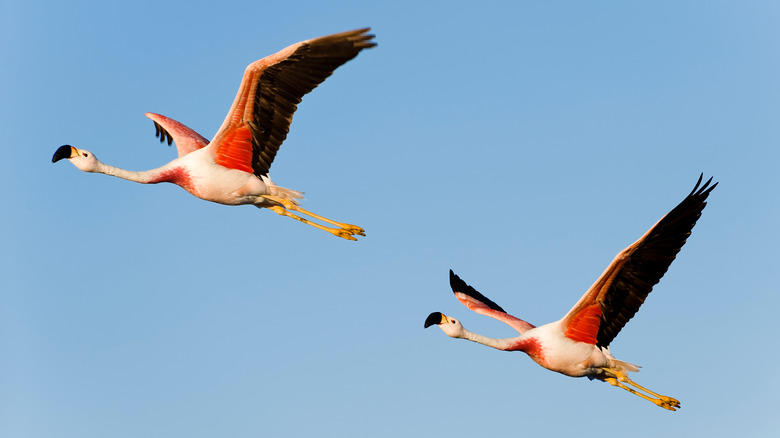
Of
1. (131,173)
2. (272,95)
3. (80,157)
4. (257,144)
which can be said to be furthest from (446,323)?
(80,157)

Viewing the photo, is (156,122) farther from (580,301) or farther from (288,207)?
(580,301)

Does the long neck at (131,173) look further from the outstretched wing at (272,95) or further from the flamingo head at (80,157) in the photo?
the outstretched wing at (272,95)

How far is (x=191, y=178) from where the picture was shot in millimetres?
22141

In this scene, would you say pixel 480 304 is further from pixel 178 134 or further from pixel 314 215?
pixel 178 134

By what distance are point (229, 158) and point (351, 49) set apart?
153 inches

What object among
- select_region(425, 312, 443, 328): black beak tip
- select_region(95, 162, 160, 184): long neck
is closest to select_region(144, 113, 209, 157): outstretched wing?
select_region(95, 162, 160, 184): long neck

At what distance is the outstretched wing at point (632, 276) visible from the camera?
2156 centimetres

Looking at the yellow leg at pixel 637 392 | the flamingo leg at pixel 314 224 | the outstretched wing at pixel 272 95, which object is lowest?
the yellow leg at pixel 637 392

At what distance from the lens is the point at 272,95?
21.1 m

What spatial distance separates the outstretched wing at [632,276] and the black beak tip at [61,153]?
1056 centimetres

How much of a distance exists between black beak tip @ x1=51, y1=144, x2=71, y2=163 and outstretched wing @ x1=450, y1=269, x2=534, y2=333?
960cm

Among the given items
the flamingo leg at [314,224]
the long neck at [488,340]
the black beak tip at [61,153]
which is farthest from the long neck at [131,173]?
the long neck at [488,340]

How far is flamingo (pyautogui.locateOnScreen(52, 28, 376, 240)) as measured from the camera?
20.3 m

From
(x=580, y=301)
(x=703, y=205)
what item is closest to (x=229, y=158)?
(x=580, y=301)
